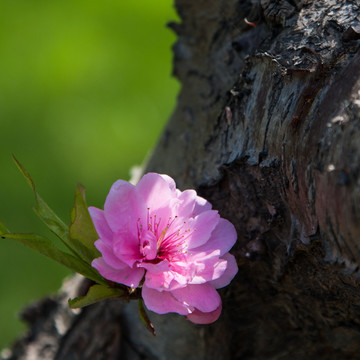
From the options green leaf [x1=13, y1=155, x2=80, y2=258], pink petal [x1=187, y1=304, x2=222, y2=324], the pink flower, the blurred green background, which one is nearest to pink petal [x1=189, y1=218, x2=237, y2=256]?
the pink flower

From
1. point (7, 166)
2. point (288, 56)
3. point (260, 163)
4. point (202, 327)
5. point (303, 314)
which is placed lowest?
point (7, 166)

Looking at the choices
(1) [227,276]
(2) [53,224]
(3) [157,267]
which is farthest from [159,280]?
(2) [53,224]

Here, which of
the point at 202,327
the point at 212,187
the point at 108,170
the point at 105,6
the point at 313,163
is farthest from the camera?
the point at 105,6

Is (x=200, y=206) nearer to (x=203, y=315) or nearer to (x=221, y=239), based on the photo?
(x=221, y=239)

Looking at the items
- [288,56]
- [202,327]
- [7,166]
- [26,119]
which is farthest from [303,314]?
[26,119]

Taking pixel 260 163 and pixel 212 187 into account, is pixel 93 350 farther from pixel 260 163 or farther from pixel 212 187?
pixel 260 163

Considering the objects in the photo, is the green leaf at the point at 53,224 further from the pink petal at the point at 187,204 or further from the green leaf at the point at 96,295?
the pink petal at the point at 187,204
